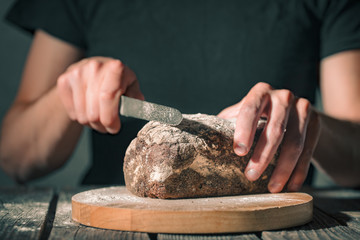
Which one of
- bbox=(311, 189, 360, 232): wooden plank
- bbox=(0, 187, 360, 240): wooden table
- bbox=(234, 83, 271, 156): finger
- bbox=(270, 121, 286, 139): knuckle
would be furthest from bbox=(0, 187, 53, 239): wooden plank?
bbox=(311, 189, 360, 232): wooden plank

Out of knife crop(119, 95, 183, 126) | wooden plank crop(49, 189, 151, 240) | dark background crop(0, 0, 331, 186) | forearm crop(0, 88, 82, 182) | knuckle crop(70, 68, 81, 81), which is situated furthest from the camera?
dark background crop(0, 0, 331, 186)

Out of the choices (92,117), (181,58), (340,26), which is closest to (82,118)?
(92,117)

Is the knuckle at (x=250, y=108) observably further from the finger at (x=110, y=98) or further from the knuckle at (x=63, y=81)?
the knuckle at (x=63, y=81)

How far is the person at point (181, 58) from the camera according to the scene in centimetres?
188

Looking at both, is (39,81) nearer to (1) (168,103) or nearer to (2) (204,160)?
(1) (168,103)

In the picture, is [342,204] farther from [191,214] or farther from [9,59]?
[9,59]

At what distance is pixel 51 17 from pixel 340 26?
57.4 inches

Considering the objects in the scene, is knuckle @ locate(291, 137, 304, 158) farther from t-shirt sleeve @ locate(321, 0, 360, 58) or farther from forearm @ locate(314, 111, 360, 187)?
t-shirt sleeve @ locate(321, 0, 360, 58)

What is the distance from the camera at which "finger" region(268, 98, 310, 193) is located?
111 cm

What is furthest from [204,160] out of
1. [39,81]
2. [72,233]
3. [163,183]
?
[39,81]

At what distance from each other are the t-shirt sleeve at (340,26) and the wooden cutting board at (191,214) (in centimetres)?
115

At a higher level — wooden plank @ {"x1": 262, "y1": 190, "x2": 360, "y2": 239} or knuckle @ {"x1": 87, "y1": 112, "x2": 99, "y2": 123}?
knuckle @ {"x1": 87, "y1": 112, "x2": 99, "y2": 123}

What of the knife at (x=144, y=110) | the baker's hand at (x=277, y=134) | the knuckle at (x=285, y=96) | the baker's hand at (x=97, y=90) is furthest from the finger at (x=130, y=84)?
the knuckle at (x=285, y=96)

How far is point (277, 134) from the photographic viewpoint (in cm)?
106
